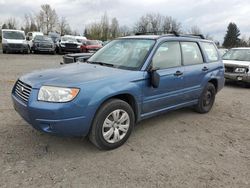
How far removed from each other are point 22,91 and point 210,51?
419 cm

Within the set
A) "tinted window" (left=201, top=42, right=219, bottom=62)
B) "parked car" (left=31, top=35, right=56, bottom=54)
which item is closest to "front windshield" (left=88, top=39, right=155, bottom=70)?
"tinted window" (left=201, top=42, right=219, bottom=62)

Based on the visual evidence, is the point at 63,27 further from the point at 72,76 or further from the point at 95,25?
the point at 72,76

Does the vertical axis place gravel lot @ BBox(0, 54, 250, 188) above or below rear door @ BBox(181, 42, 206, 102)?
below

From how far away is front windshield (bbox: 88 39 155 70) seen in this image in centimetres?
449

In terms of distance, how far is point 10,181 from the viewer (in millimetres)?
3125

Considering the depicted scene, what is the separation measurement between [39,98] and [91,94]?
667 millimetres

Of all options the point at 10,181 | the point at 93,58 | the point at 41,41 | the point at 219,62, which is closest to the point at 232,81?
the point at 219,62

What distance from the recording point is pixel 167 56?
16.0 ft

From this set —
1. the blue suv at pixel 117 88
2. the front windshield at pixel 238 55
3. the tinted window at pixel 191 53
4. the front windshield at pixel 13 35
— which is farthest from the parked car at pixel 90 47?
the blue suv at pixel 117 88

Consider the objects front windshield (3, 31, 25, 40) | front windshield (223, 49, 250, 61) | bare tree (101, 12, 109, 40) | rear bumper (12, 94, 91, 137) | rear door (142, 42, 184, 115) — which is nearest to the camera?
rear bumper (12, 94, 91, 137)

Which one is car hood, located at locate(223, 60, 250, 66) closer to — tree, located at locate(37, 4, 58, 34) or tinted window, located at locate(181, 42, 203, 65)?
tinted window, located at locate(181, 42, 203, 65)

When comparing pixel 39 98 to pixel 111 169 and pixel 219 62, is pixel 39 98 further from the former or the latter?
pixel 219 62

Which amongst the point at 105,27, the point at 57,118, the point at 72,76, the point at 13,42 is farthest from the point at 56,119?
the point at 105,27

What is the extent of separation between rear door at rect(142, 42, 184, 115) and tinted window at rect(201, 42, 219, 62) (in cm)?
114
